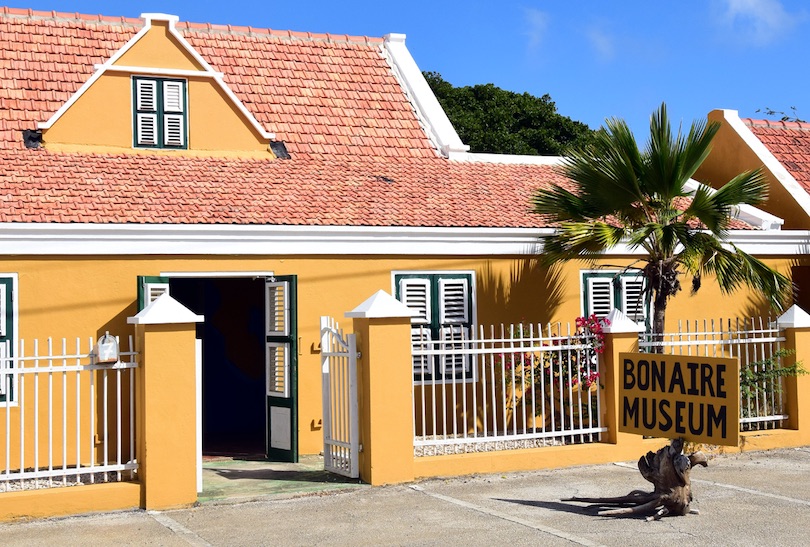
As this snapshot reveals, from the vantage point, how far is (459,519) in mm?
9078

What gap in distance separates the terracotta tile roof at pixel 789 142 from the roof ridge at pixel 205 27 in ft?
23.3

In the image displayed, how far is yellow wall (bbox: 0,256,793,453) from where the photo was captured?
11820 millimetres

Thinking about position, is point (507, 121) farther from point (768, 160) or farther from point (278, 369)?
point (278, 369)

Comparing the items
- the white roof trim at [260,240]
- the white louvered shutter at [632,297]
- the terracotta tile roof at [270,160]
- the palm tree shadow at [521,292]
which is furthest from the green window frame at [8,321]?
the white louvered shutter at [632,297]

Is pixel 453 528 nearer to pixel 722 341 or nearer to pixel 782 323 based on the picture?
pixel 722 341

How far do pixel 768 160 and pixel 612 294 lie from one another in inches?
176

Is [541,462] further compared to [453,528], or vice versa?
[541,462]

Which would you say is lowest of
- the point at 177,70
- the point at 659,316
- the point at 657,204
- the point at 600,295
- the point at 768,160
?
the point at 659,316

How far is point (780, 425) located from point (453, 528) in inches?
256

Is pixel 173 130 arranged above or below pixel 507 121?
below

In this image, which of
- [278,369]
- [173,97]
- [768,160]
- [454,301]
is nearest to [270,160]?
[173,97]

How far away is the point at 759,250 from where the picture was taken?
1559 centimetres

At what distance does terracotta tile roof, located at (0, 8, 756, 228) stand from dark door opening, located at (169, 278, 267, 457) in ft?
8.07

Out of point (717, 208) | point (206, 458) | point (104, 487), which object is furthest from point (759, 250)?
point (104, 487)
